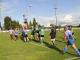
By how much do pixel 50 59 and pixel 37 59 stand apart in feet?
2.52

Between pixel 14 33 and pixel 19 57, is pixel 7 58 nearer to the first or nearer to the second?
pixel 19 57

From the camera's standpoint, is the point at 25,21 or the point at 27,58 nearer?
the point at 27,58

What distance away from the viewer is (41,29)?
95.8ft

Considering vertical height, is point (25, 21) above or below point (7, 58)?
above

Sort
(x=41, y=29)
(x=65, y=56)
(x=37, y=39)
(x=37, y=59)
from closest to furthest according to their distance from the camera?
(x=37, y=59) < (x=65, y=56) < (x=41, y=29) < (x=37, y=39)

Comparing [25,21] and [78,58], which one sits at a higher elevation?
[25,21]

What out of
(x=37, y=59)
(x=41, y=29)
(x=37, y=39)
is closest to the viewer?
(x=37, y=59)

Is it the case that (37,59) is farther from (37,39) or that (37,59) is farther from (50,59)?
(37,39)

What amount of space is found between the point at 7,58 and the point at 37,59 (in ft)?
6.24

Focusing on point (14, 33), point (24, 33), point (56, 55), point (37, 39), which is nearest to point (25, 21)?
point (24, 33)

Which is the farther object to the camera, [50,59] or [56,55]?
[56,55]

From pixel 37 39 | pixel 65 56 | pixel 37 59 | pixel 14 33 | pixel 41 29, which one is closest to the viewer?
pixel 37 59

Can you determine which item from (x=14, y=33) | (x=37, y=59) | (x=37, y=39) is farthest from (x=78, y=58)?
(x=14, y=33)

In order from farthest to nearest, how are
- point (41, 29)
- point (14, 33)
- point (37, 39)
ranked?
point (14, 33) → point (37, 39) → point (41, 29)
